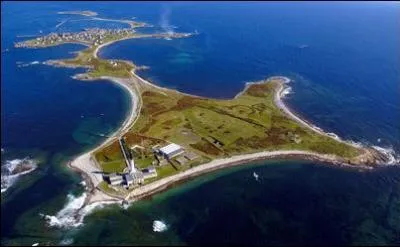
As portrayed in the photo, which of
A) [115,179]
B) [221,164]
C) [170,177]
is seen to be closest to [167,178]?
[170,177]

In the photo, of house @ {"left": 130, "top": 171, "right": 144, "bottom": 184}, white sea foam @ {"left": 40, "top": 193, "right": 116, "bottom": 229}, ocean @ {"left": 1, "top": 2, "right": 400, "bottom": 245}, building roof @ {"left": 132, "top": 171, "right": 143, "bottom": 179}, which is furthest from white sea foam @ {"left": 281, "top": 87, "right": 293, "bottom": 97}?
white sea foam @ {"left": 40, "top": 193, "right": 116, "bottom": 229}

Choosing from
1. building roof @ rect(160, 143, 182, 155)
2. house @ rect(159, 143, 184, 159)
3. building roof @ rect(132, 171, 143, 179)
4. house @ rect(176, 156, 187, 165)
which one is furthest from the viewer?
building roof @ rect(160, 143, 182, 155)

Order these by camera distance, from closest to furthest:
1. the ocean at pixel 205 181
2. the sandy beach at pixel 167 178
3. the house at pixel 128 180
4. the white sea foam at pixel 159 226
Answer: the ocean at pixel 205 181, the white sea foam at pixel 159 226, the sandy beach at pixel 167 178, the house at pixel 128 180

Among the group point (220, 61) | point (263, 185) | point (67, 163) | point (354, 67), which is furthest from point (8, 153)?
point (354, 67)

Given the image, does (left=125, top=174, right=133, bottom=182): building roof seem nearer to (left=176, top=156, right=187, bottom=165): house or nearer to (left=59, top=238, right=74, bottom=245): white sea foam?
(left=176, top=156, right=187, bottom=165): house

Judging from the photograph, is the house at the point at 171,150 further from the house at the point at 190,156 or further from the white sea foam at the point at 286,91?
the white sea foam at the point at 286,91

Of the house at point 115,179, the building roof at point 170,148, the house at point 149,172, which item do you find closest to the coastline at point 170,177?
the house at point 149,172
